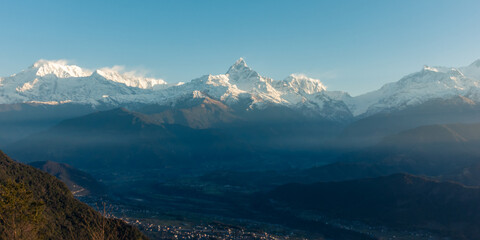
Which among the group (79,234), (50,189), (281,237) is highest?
(50,189)

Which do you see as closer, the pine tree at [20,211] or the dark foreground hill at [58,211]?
the pine tree at [20,211]

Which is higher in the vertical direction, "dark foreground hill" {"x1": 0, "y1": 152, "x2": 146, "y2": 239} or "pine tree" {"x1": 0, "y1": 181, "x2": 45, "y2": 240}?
"pine tree" {"x1": 0, "y1": 181, "x2": 45, "y2": 240}

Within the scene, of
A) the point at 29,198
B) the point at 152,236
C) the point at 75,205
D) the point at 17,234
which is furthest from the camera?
the point at 152,236

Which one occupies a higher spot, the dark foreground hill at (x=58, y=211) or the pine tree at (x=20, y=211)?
the pine tree at (x=20, y=211)

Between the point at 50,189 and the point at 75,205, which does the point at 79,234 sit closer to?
the point at 75,205

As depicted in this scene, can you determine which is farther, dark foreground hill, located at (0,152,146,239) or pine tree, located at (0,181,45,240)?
dark foreground hill, located at (0,152,146,239)

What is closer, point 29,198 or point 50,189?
point 29,198

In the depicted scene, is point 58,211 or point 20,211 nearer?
point 20,211

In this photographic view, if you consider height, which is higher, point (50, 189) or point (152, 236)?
point (50, 189)

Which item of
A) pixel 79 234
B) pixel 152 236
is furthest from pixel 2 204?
pixel 152 236

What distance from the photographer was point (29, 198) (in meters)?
62.8

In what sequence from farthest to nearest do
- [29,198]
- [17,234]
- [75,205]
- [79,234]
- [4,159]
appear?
[4,159]
[75,205]
[79,234]
[29,198]
[17,234]

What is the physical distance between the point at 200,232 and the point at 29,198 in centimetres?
14218

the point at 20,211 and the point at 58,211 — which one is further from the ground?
the point at 20,211
